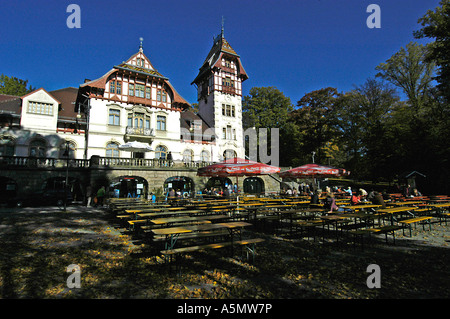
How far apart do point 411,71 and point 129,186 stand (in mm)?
36925

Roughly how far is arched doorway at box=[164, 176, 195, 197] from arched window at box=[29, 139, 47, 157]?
1350 centimetres

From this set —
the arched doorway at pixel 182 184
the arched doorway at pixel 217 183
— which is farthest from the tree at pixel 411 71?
the arched doorway at pixel 182 184

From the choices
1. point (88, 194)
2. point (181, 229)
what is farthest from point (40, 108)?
point (181, 229)

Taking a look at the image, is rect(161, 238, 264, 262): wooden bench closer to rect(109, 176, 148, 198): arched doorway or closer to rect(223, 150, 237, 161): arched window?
rect(109, 176, 148, 198): arched doorway

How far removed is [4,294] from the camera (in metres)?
4.12

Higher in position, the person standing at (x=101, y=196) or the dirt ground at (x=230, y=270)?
the person standing at (x=101, y=196)

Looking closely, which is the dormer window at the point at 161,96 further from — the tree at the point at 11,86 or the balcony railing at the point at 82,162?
the tree at the point at 11,86

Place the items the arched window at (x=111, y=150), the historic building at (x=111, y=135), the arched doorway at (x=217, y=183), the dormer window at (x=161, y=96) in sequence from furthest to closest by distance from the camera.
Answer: the dormer window at (x=161, y=96), the arched doorway at (x=217, y=183), the arched window at (x=111, y=150), the historic building at (x=111, y=135)

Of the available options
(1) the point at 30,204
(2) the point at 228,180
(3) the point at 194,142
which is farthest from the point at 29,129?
(2) the point at 228,180

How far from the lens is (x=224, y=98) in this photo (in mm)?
35906

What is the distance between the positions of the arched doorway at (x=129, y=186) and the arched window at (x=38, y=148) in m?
8.18

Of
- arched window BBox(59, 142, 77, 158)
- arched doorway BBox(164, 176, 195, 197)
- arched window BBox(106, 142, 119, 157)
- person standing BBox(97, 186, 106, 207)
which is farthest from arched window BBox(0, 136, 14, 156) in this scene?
arched doorway BBox(164, 176, 195, 197)

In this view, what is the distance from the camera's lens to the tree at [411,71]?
29.0 meters

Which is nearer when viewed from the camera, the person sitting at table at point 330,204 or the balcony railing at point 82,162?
the person sitting at table at point 330,204
